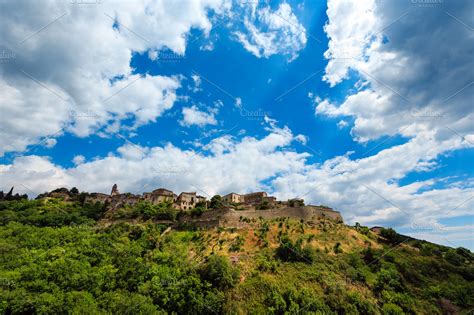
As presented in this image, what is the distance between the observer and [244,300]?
26031 millimetres

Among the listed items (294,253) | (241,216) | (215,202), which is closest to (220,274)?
(294,253)

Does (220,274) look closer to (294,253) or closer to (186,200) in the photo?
(294,253)

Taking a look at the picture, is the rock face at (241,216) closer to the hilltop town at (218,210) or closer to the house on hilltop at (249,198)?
the hilltop town at (218,210)

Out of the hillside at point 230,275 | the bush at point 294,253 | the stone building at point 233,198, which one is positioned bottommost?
the hillside at point 230,275

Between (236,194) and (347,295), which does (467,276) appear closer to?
(347,295)

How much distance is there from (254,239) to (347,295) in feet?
50.9

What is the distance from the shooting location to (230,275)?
27.8m

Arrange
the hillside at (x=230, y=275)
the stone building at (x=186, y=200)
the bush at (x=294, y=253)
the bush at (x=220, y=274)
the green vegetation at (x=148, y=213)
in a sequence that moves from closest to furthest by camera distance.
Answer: the hillside at (x=230, y=275)
the bush at (x=220, y=274)
the bush at (x=294, y=253)
the green vegetation at (x=148, y=213)
the stone building at (x=186, y=200)

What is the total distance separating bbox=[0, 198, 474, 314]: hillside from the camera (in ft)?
79.9

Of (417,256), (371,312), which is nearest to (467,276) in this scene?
(417,256)

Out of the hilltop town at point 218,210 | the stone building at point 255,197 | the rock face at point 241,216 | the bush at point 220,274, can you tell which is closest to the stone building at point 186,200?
the hilltop town at point 218,210

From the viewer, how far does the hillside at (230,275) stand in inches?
958

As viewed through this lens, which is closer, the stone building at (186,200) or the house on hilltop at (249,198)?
the stone building at (186,200)

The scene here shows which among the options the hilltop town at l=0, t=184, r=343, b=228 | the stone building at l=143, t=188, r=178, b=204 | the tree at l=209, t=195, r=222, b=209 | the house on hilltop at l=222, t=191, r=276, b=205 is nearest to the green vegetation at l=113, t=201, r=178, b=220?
the hilltop town at l=0, t=184, r=343, b=228
